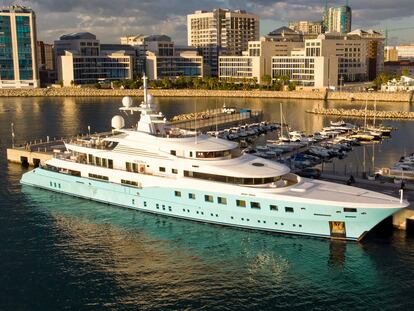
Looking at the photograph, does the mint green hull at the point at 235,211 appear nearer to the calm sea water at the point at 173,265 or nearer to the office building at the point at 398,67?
the calm sea water at the point at 173,265

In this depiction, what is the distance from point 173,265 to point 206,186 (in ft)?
18.9

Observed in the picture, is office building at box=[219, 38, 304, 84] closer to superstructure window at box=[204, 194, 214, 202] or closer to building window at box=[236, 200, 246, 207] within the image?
superstructure window at box=[204, 194, 214, 202]

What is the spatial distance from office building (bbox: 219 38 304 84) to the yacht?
358ft

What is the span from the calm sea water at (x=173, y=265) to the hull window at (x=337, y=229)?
0.48m

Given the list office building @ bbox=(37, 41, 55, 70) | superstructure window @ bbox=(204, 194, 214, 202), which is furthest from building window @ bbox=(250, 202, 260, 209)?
office building @ bbox=(37, 41, 55, 70)

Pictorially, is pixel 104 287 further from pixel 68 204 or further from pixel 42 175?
pixel 42 175

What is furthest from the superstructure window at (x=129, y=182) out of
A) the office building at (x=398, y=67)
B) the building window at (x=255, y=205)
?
the office building at (x=398, y=67)

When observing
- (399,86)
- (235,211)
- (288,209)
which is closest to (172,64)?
(399,86)

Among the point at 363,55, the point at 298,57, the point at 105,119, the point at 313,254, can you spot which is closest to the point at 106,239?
the point at 313,254

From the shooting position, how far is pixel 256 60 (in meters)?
144

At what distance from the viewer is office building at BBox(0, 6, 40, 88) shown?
134 metres

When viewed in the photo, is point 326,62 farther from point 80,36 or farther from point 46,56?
point 46,56

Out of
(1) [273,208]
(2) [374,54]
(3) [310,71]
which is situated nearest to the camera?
(1) [273,208]

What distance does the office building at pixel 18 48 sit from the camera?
134 meters
